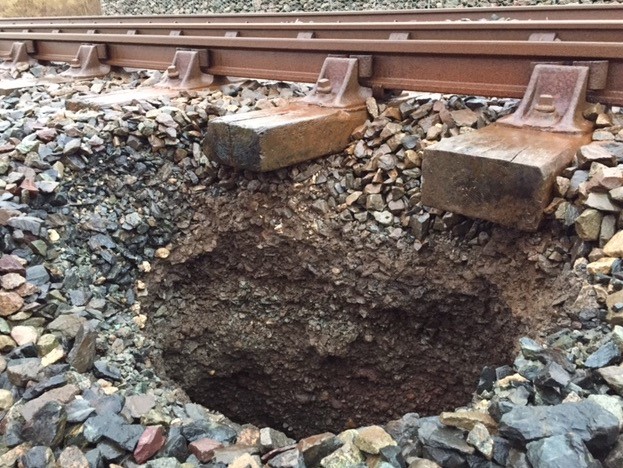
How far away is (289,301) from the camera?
355 cm

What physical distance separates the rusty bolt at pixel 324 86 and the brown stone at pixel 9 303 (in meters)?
1.93

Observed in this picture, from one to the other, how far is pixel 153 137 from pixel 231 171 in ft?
1.72

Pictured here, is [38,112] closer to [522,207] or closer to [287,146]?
[287,146]

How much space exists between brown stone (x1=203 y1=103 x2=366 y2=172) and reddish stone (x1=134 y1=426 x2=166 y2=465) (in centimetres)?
142

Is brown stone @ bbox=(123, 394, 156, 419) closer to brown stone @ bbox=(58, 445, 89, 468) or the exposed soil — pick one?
brown stone @ bbox=(58, 445, 89, 468)

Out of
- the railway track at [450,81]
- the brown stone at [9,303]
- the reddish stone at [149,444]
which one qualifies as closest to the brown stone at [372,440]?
the reddish stone at [149,444]

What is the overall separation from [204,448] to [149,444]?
0.18m

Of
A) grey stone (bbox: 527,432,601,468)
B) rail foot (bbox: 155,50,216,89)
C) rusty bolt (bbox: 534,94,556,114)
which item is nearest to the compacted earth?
grey stone (bbox: 527,432,601,468)

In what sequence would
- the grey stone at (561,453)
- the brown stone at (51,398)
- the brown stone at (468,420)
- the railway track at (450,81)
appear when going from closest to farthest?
the grey stone at (561,453) → the brown stone at (468,420) → the brown stone at (51,398) → the railway track at (450,81)

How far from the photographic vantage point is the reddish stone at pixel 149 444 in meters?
1.87

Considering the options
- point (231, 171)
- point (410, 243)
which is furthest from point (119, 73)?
point (410, 243)

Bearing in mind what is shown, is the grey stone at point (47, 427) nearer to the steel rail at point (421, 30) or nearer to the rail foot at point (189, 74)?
the rail foot at point (189, 74)

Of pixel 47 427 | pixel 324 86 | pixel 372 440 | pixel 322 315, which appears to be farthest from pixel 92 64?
pixel 372 440

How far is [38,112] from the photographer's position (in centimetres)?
385
